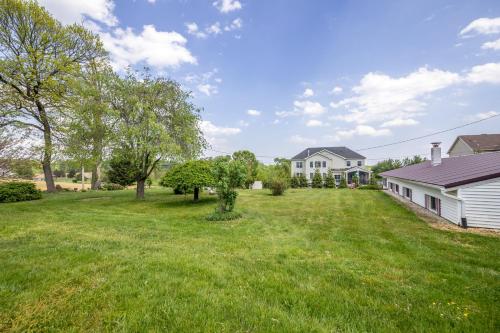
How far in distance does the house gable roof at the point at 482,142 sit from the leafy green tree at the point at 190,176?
37.2 m

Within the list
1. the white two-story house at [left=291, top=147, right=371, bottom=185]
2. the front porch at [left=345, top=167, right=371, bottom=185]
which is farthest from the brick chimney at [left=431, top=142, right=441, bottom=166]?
the white two-story house at [left=291, top=147, right=371, bottom=185]

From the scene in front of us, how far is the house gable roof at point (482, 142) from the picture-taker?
29.7m

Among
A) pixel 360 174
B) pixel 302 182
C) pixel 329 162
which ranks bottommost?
pixel 302 182

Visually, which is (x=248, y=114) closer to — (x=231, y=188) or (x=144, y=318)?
(x=231, y=188)

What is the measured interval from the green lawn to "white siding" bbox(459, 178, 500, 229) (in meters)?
1.92

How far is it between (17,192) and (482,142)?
5364cm

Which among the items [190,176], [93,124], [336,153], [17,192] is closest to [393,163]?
[336,153]

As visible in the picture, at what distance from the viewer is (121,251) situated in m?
5.14

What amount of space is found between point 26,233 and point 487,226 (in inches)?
654

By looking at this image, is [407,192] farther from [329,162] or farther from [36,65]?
[36,65]

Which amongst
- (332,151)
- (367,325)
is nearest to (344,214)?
(367,325)

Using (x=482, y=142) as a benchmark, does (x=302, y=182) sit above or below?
below

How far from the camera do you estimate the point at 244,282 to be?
3.76 m

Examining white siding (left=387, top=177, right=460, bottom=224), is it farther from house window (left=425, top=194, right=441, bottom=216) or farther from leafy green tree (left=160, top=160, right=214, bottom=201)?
leafy green tree (left=160, top=160, right=214, bottom=201)
